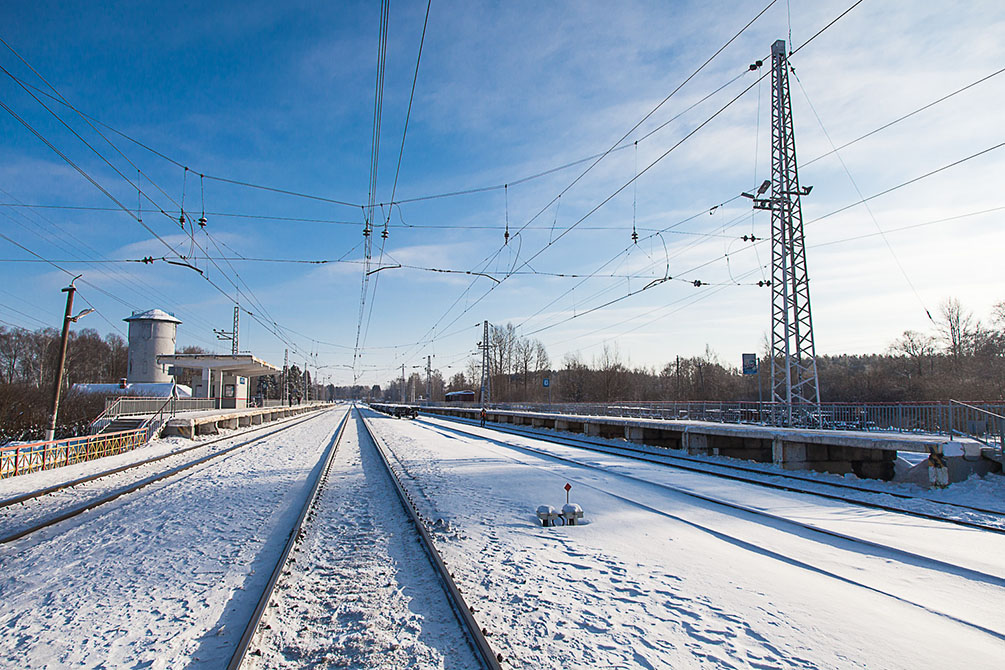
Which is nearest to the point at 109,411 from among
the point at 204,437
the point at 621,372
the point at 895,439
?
the point at 204,437

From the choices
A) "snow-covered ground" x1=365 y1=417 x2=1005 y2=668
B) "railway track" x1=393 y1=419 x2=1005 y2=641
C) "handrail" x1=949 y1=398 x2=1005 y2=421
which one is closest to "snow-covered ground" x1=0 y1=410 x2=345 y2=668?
"snow-covered ground" x1=365 y1=417 x2=1005 y2=668

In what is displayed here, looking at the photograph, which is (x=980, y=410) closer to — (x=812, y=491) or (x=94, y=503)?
(x=812, y=491)

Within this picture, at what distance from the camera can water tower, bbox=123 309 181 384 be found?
246 feet

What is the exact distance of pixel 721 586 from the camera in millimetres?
6344

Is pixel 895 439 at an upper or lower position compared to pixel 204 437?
upper

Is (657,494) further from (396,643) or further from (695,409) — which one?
(695,409)

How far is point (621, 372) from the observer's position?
277ft

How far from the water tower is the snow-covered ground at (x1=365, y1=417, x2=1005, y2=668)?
78.3 m

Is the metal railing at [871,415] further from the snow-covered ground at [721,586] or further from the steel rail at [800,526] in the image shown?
the steel rail at [800,526]

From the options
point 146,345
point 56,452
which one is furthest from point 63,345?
point 146,345

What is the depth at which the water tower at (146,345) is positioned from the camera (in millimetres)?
75125

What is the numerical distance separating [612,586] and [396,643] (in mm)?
2606

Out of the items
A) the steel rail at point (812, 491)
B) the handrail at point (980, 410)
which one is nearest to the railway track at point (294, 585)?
the steel rail at point (812, 491)

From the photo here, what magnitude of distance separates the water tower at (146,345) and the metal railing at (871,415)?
6660 centimetres
